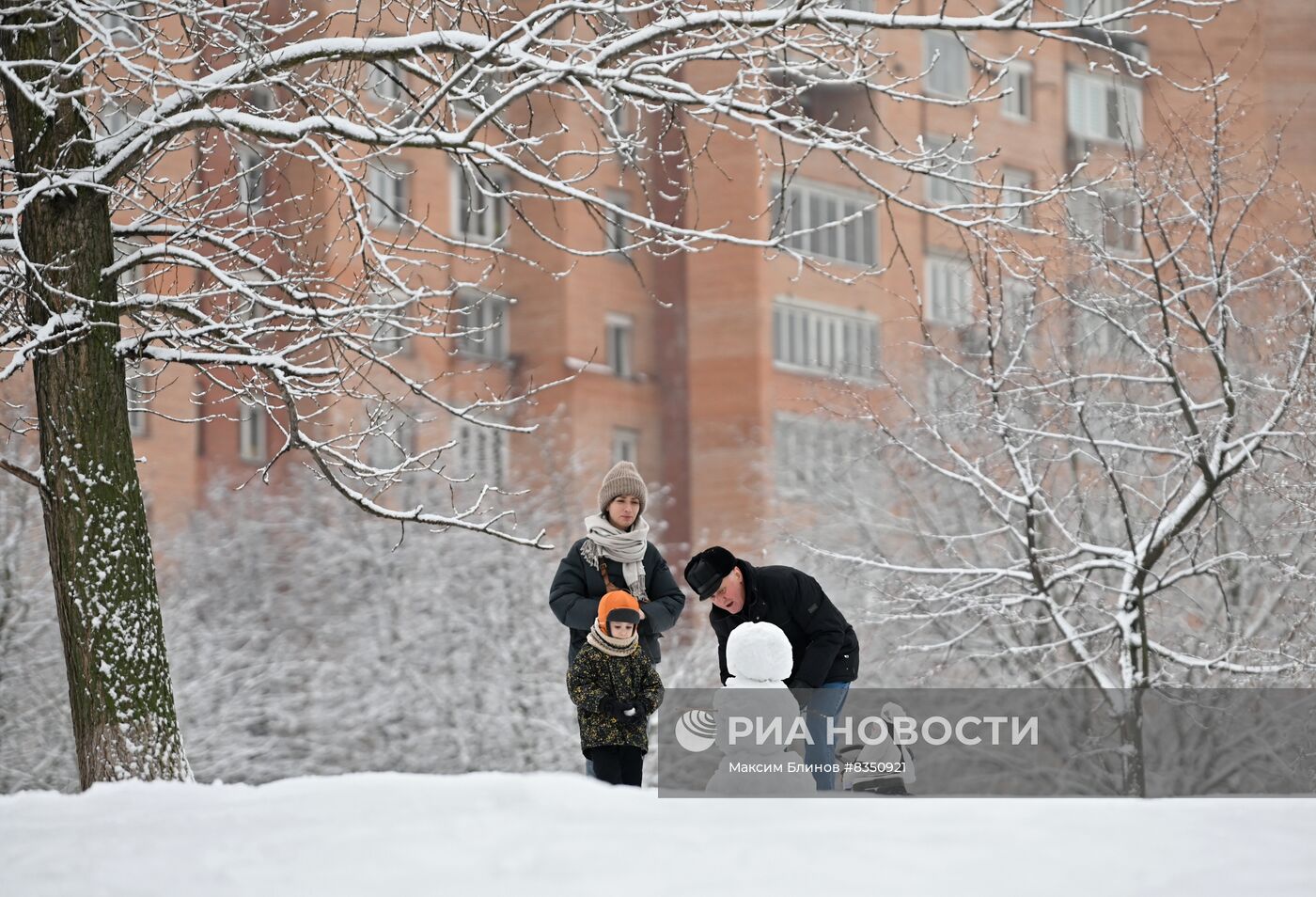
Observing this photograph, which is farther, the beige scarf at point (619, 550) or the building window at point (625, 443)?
the building window at point (625, 443)

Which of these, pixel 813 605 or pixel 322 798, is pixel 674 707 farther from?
pixel 322 798

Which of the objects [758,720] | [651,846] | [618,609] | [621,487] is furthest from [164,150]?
[651,846]

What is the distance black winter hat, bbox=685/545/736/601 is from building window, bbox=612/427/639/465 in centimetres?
3525

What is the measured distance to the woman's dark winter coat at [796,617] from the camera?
26.2 ft

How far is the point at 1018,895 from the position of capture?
4859 millimetres

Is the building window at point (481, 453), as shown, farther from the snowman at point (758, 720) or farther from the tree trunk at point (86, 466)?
the snowman at point (758, 720)

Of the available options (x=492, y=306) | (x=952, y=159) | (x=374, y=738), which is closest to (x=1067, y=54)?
(x=492, y=306)

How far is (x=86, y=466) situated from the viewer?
9641mm

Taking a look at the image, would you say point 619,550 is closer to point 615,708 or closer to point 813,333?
point 615,708

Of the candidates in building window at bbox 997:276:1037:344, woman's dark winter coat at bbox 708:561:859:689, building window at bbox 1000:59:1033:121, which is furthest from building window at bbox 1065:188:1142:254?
building window at bbox 1000:59:1033:121

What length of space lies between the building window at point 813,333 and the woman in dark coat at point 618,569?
34497 millimetres

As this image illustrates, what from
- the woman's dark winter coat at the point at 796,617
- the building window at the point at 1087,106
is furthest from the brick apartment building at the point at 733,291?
the woman's dark winter coat at the point at 796,617

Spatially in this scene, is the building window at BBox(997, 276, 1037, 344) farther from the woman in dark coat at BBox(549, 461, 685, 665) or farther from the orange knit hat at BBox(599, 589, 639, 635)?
the orange knit hat at BBox(599, 589, 639, 635)

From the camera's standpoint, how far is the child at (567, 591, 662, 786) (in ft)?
25.2
